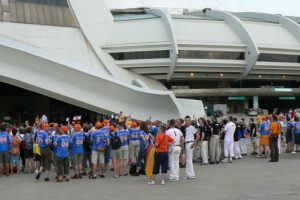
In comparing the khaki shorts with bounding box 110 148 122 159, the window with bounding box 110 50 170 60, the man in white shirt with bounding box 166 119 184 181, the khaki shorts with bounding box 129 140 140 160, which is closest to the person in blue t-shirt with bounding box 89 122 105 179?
the khaki shorts with bounding box 110 148 122 159

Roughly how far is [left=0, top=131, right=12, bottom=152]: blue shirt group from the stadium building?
1199 centimetres

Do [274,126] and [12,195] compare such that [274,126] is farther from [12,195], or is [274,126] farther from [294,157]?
[12,195]

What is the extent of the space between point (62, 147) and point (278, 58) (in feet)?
111

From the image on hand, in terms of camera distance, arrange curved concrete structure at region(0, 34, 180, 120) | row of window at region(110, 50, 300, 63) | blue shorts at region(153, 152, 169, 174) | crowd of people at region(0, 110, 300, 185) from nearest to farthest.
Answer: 1. blue shorts at region(153, 152, 169, 174)
2. crowd of people at region(0, 110, 300, 185)
3. curved concrete structure at region(0, 34, 180, 120)
4. row of window at region(110, 50, 300, 63)

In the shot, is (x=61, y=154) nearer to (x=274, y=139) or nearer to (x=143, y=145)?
(x=143, y=145)

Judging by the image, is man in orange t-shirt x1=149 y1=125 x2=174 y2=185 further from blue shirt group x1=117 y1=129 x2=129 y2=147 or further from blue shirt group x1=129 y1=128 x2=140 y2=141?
blue shirt group x1=129 y1=128 x2=140 y2=141

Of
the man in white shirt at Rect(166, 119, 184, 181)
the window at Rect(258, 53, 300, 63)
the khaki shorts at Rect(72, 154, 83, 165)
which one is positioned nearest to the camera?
the man in white shirt at Rect(166, 119, 184, 181)

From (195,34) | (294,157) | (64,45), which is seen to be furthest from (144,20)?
(294,157)

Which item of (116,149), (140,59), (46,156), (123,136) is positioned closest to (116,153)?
(116,149)

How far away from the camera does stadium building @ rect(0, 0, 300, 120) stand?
26.2 m

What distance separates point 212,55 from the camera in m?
40.6

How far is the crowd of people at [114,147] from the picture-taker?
1230 cm

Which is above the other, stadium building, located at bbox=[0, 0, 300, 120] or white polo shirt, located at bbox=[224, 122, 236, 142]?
stadium building, located at bbox=[0, 0, 300, 120]

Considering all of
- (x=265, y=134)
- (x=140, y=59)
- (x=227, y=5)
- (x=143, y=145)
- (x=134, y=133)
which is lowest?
(x=143, y=145)
